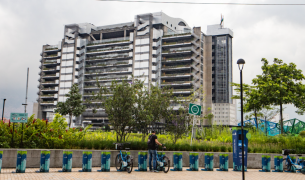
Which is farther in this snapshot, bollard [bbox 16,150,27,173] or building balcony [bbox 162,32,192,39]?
building balcony [bbox 162,32,192,39]

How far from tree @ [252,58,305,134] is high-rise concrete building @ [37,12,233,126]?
5097cm

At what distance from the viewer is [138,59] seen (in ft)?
295

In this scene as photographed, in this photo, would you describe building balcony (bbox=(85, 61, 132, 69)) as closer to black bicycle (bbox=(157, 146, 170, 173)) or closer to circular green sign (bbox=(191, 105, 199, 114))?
circular green sign (bbox=(191, 105, 199, 114))

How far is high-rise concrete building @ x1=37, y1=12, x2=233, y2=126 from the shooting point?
281ft

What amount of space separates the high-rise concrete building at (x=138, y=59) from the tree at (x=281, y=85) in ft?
167

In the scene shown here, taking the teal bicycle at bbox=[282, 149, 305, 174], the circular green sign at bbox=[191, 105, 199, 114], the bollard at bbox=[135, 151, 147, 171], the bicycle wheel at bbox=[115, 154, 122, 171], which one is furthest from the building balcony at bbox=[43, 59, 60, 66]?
the teal bicycle at bbox=[282, 149, 305, 174]

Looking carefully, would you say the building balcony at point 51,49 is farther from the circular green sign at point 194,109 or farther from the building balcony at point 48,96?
the circular green sign at point 194,109

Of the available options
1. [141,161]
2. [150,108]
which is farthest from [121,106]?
[141,161]

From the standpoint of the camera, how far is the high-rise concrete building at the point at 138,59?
281 feet

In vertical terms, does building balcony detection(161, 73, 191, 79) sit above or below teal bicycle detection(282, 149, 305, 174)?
above

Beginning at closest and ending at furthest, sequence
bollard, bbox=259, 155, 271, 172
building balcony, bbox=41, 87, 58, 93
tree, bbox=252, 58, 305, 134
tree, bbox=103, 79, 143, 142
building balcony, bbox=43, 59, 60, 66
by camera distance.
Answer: bollard, bbox=259, 155, 271, 172
tree, bbox=103, 79, 143, 142
tree, bbox=252, 58, 305, 134
building balcony, bbox=41, 87, 58, 93
building balcony, bbox=43, 59, 60, 66

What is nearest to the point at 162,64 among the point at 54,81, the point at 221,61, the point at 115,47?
the point at 115,47

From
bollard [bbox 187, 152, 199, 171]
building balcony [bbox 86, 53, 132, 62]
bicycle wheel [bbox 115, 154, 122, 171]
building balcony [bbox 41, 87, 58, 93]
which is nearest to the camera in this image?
bicycle wheel [bbox 115, 154, 122, 171]

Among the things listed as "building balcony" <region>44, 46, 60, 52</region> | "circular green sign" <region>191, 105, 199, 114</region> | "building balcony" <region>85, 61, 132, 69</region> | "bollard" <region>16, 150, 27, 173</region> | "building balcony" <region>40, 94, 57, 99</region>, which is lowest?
"bollard" <region>16, 150, 27, 173</region>
